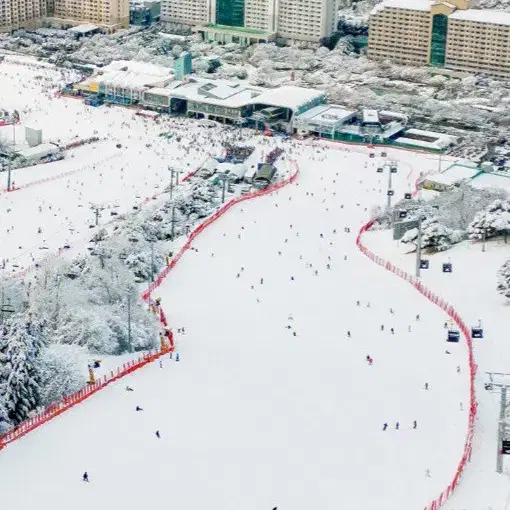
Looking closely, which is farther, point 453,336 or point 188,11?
point 188,11

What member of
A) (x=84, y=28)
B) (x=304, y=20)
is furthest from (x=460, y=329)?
(x=84, y=28)

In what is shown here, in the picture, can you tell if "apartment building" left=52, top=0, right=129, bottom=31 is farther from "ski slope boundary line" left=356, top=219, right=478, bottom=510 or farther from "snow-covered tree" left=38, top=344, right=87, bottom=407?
"snow-covered tree" left=38, top=344, right=87, bottom=407

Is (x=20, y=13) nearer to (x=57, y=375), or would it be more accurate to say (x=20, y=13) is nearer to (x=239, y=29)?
(x=239, y=29)

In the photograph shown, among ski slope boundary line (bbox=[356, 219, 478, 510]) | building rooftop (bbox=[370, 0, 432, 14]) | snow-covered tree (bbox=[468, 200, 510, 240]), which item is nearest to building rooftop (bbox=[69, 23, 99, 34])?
building rooftop (bbox=[370, 0, 432, 14])

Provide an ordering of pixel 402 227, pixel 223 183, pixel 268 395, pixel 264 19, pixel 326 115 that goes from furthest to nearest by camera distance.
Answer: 1. pixel 264 19
2. pixel 326 115
3. pixel 223 183
4. pixel 402 227
5. pixel 268 395

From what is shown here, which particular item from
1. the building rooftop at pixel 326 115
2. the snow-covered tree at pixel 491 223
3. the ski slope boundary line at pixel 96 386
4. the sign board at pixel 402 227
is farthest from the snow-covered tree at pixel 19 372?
the building rooftop at pixel 326 115

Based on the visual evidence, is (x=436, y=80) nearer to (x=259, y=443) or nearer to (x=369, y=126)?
(x=369, y=126)

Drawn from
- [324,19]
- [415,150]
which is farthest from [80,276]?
[324,19]
